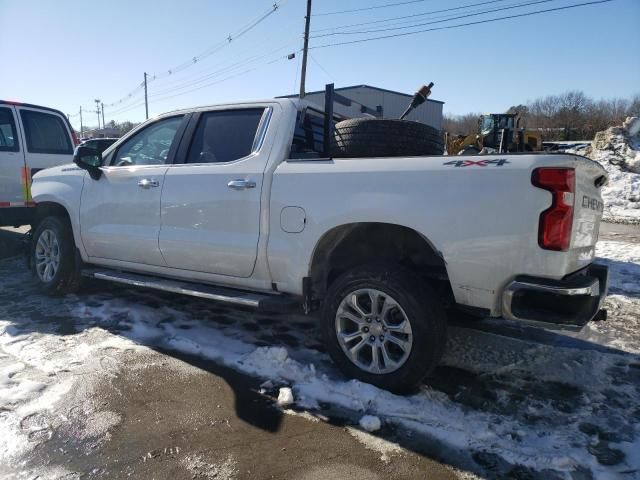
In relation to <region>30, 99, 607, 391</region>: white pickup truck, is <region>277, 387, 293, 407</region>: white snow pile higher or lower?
lower

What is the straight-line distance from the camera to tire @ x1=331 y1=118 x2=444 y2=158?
141 inches

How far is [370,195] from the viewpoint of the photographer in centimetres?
306

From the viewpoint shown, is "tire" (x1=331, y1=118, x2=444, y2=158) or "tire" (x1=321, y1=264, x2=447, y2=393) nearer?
"tire" (x1=321, y1=264, x2=447, y2=393)

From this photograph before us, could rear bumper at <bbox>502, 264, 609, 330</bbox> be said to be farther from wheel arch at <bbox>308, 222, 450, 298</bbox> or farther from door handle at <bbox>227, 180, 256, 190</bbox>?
door handle at <bbox>227, 180, 256, 190</bbox>

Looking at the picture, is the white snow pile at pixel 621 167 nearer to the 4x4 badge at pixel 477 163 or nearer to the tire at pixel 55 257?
the 4x4 badge at pixel 477 163

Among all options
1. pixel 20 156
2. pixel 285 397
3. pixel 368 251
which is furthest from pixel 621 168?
pixel 20 156

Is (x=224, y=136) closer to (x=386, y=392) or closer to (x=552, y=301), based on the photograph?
(x=386, y=392)

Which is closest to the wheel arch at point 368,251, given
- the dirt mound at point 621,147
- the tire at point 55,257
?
the tire at point 55,257

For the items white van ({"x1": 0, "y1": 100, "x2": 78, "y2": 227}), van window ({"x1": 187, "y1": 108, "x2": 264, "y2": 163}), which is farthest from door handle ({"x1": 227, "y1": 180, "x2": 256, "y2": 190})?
white van ({"x1": 0, "y1": 100, "x2": 78, "y2": 227})

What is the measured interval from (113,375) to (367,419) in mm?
1846

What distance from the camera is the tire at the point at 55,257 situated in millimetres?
5031

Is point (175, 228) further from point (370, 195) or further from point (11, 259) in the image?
point (11, 259)

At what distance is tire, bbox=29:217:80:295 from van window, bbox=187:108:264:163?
6.30 ft

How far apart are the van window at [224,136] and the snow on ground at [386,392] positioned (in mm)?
1529
